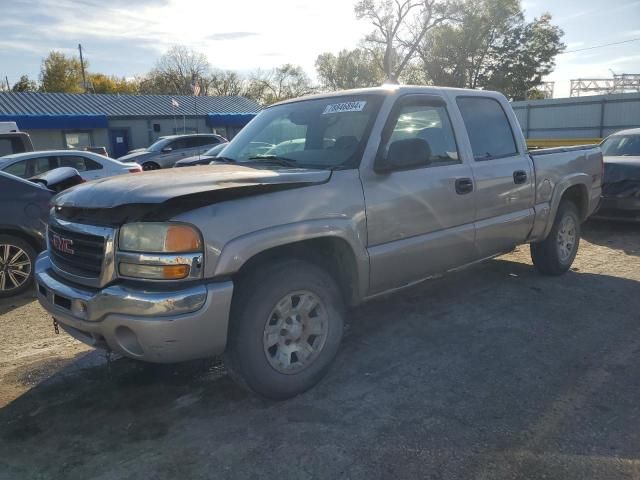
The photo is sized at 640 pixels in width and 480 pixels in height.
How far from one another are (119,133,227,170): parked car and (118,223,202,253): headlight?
16.5 meters

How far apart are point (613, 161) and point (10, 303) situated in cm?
875

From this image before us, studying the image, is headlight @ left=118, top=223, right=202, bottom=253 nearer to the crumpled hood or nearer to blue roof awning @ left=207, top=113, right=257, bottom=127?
the crumpled hood

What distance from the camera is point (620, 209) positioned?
316 inches

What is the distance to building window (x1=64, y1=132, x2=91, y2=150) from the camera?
2925 centimetres

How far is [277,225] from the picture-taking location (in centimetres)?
302

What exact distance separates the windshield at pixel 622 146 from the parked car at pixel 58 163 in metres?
9.08

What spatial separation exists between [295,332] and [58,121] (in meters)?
29.1

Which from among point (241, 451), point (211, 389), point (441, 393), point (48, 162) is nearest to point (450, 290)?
point (441, 393)

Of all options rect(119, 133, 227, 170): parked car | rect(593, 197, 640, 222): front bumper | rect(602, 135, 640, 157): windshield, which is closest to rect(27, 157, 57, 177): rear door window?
rect(119, 133, 227, 170): parked car

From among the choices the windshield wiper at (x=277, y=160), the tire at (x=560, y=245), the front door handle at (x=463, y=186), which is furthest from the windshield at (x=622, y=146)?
the windshield wiper at (x=277, y=160)

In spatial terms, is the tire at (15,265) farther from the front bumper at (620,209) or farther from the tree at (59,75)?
the tree at (59,75)

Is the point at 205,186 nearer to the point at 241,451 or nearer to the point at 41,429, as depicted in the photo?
the point at 241,451

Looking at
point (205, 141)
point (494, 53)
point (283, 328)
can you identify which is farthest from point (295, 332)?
point (494, 53)

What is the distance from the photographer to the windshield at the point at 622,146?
8883 mm
